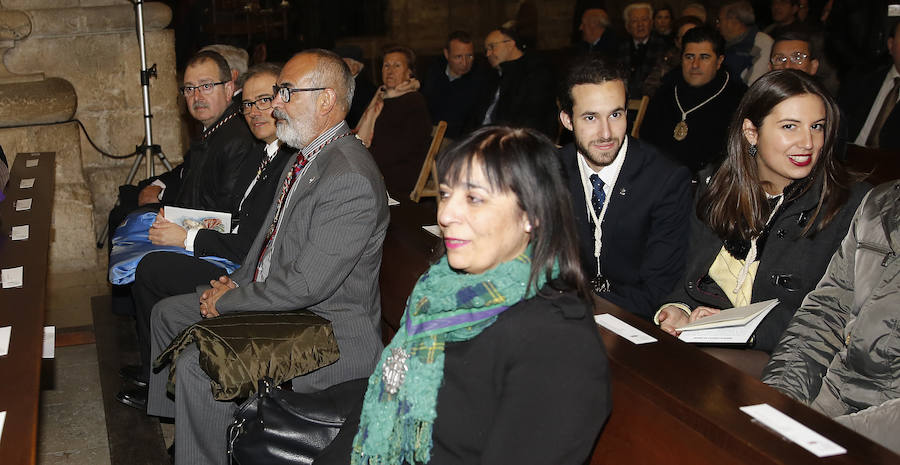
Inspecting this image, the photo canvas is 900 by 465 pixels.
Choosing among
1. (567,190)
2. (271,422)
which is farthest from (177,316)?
(567,190)

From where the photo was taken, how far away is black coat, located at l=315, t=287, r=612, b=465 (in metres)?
1.52

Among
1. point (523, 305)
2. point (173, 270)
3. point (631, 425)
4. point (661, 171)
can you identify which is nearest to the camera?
point (523, 305)

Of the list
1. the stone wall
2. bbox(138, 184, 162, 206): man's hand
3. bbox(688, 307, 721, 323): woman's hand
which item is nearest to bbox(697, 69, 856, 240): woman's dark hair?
bbox(688, 307, 721, 323): woman's hand

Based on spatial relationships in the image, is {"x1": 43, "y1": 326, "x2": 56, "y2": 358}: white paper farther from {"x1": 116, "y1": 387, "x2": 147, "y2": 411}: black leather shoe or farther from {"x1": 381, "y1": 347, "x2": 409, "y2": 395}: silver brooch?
{"x1": 381, "y1": 347, "x2": 409, "y2": 395}: silver brooch

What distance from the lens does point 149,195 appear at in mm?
4762

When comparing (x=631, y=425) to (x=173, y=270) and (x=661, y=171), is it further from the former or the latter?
(x=173, y=270)

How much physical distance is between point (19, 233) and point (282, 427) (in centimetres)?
165

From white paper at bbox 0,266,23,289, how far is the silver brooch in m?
1.51

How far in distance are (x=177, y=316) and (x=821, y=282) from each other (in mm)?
2259

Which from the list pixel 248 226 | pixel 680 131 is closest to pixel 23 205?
pixel 248 226

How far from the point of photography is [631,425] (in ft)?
6.41

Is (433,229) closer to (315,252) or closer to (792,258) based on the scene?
(315,252)

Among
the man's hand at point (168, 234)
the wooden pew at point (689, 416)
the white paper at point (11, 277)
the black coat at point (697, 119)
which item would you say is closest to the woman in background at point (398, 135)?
the black coat at point (697, 119)

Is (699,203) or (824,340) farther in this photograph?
(699,203)
